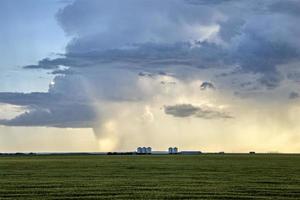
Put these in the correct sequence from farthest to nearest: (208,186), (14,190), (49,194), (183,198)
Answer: (208,186), (14,190), (49,194), (183,198)

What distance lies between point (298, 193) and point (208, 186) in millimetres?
6678

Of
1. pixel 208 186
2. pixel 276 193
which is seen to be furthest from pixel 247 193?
pixel 208 186

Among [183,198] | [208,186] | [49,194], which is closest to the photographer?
[183,198]

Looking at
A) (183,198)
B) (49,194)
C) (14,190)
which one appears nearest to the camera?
(183,198)

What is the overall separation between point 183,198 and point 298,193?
295 inches

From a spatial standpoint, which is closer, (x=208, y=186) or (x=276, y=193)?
(x=276, y=193)

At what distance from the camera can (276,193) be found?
32.7 m

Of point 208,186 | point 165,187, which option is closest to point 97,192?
point 165,187

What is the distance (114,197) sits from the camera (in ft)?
99.2

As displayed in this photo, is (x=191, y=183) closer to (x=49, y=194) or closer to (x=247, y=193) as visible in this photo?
(x=247, y=193)

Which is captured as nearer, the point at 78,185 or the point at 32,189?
the point at 32,189

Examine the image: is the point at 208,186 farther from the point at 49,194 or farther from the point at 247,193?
the point at 49,194

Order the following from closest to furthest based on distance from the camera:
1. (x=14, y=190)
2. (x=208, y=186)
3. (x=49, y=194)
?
(x=49, y=194)
(x=14, y=190)
(x=208, y=186)

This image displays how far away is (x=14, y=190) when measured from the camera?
1348 inches
